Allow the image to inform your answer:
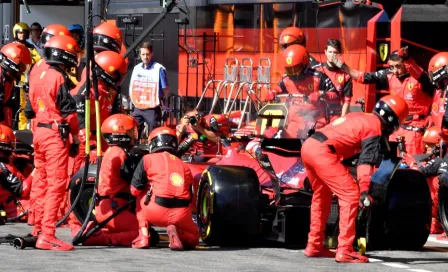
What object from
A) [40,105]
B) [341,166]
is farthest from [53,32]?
[341,166]

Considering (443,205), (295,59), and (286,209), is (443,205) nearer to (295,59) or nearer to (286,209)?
(286,209)

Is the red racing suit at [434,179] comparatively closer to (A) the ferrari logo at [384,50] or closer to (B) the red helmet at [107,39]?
(A) the ferrari logo at [384,50]

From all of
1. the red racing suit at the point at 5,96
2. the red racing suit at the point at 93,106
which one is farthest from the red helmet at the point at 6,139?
the red racing suit at the point at 93,106

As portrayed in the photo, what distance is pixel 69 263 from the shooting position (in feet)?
38.3

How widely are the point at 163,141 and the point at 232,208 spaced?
0.97 m

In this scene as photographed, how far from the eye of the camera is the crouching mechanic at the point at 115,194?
13234 millimetres

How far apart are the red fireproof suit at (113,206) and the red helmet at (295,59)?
2387 millimetres

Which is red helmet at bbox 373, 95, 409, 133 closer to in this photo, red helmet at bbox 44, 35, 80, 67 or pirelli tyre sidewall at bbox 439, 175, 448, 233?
pirelli tyre sidewall at bbox 439, 175, 448, 233

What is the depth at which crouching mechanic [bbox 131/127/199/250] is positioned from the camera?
12.9 m

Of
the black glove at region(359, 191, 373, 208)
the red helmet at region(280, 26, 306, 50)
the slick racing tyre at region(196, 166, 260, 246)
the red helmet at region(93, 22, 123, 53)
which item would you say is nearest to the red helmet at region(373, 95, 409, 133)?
the black glove at region(359, 191, 373, 208)

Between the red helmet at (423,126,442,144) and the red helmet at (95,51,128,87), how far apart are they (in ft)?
11.6

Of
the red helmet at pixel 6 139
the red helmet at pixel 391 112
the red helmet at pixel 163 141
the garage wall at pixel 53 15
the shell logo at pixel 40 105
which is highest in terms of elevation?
the garage wall at pixel 53 15

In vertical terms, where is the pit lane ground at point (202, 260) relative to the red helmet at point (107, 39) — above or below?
below

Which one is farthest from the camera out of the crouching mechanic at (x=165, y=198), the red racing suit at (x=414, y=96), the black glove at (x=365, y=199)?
the red racing suit at (x=414, y=96)
